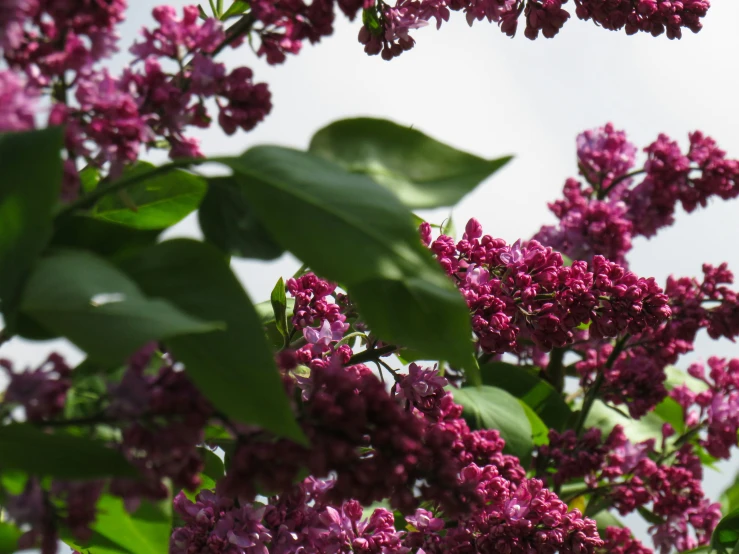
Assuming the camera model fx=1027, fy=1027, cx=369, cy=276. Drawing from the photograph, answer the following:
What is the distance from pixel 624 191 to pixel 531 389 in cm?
40

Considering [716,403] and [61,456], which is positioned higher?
[716,403]

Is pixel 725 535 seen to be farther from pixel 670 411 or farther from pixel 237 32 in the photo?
pixel 237 32

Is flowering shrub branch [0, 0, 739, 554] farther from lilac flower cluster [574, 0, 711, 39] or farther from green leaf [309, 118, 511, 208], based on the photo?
lilac flower cluster [574, 0, 711, 39]

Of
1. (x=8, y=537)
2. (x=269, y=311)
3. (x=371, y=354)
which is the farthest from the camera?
(x=269, y=311)

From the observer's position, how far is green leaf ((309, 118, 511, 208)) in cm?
49

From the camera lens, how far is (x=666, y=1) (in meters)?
1.02

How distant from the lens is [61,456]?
1.47 ft

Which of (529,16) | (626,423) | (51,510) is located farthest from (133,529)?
(626,423)

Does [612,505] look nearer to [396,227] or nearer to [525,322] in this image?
[525,322]

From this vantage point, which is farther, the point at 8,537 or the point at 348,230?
the point at 8,537

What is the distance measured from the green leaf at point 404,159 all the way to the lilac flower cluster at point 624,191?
41.5 inches

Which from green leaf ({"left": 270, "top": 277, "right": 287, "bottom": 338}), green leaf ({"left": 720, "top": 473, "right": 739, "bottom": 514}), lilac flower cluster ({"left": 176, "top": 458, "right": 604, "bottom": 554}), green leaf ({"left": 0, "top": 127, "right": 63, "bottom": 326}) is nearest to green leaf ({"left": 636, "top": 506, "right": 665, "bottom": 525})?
green leaf ({"left": 720, "top": 473, "right": 739, "bottom": 514})

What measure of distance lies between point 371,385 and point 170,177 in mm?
198

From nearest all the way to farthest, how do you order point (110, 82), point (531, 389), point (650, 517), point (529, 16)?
point (110, 82)
point (529, 16)
point (531, 389)
point (650, 517)
